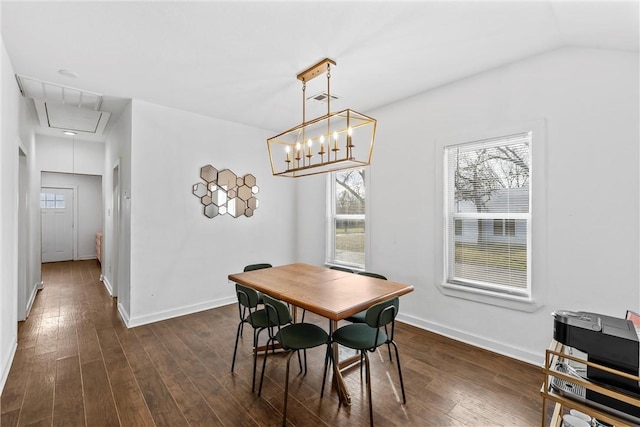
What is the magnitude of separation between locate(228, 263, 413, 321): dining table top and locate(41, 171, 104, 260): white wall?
7.71 meters

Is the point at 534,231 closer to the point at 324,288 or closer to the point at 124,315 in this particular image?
the point at 324,288

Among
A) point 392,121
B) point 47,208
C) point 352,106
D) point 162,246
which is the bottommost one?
point 162,246

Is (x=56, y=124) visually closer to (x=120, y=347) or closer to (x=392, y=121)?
(x=120, y=347)

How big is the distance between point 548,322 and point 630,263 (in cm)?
78

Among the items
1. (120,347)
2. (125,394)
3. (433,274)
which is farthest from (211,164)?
(433,274)

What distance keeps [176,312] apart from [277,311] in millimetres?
2562

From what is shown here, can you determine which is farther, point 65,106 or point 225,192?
point 225,192

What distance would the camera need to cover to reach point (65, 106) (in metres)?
3.98

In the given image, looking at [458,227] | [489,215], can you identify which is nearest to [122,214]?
[458,227]

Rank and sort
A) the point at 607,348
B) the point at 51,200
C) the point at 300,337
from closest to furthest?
the point at 607,348 < the point at 300,337 < the point at 51,200

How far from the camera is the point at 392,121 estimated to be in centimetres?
383

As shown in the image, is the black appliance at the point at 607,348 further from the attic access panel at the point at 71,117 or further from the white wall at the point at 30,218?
the attic access panel at the point at 71,117

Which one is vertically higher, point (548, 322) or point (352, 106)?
point (352, 106)

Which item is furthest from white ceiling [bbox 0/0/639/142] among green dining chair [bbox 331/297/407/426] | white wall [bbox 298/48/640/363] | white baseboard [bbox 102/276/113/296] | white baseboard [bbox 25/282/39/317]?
white baseboard [bbox 102/276/113/296]
